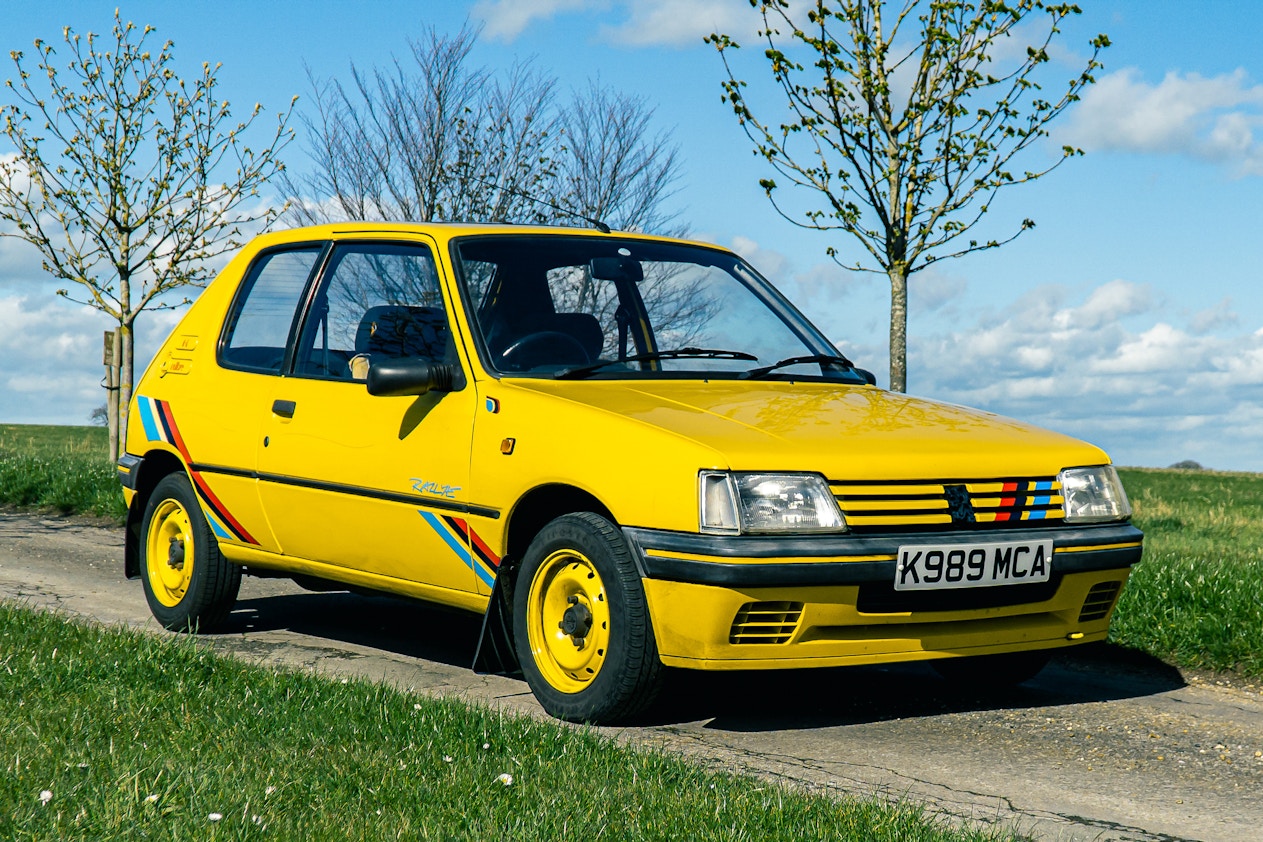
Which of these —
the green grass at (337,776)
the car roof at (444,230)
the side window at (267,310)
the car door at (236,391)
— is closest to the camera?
the green grass at (337,776)

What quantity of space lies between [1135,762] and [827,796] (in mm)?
1417

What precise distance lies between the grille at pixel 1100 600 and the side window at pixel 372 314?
8.73ft

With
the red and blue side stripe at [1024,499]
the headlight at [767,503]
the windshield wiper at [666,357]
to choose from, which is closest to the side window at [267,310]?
the windshield wiper at [666,357]

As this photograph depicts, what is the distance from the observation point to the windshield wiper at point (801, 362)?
604 centimetres

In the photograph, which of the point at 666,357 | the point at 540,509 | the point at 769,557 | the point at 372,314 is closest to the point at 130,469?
the point at 372,314

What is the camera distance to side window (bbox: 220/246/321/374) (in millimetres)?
6785

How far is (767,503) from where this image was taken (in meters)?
4.72

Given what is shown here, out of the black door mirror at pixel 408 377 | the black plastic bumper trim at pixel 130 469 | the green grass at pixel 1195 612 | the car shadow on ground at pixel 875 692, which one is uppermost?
the black door mirror at pixel 408 377

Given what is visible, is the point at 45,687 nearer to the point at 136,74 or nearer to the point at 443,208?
the point at 136,74

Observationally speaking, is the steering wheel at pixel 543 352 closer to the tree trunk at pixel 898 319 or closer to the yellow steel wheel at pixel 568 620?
the yellow steel wheel at pixel 568 620

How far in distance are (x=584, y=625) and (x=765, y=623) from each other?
0.68m

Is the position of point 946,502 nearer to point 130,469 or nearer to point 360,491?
point 360,491

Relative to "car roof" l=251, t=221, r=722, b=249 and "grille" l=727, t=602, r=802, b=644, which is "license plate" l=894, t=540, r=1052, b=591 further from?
"car roof" l=251, t=221, r=722, b=249

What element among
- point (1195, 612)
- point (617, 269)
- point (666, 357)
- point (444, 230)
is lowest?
point (1195, 612)
